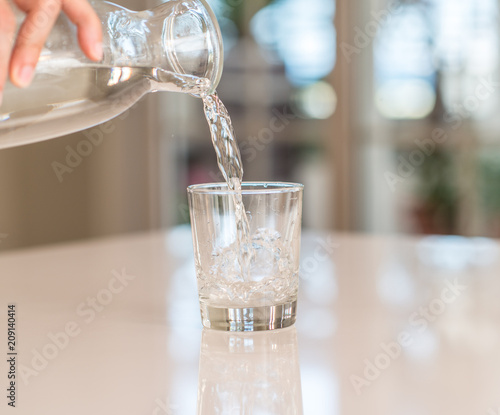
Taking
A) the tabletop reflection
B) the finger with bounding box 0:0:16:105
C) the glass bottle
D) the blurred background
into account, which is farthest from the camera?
the blurred background

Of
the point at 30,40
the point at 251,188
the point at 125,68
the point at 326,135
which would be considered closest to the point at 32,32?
the point at 30,40

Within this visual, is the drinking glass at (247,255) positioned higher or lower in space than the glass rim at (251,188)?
lower

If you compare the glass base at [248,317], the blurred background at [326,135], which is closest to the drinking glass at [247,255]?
the glass base at [248,317]

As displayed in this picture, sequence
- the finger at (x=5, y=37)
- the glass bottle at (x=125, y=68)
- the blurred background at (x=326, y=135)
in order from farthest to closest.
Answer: the blurred background at (x=326, y=135) < the glass bottle at (x=125, y=68) < the finger at (x=5, y=37)

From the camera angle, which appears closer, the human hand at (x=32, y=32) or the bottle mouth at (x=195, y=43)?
the human hand at (x=32, y=32)

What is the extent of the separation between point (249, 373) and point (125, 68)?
0.36 meters

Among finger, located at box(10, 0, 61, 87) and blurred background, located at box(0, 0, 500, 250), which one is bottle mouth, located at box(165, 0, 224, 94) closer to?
finger, located at box(10, 0, 61, 87)

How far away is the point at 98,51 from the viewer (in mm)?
722

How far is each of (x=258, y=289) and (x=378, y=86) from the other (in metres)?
2.39

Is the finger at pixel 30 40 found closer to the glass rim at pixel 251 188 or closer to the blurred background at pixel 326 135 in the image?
the glass rim at pixel 251 188

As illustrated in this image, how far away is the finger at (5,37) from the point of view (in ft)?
2.03

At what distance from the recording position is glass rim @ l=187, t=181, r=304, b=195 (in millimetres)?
697

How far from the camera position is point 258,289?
0.69 m

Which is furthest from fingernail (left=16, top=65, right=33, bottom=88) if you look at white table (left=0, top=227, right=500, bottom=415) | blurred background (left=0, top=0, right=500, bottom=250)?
blurred background (left=0, top=0, right=500, bottom=250)
